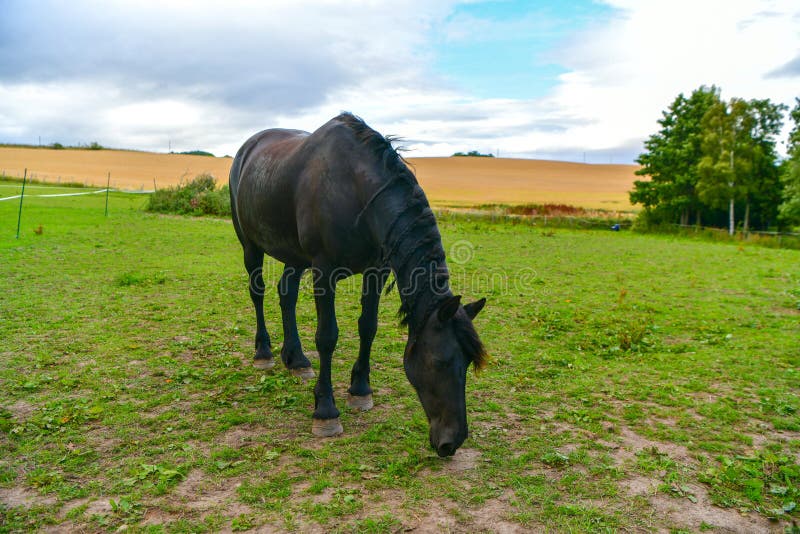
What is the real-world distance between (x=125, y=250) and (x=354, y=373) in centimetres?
1178

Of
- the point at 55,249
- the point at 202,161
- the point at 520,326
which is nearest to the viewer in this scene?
the point at 520,326

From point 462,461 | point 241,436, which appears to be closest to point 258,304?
point 241,436

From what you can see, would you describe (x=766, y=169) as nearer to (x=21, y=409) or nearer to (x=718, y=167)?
(x=718, y=167)

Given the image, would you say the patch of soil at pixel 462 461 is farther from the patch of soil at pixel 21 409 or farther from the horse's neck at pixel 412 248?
the patch of soil at pixel 21 409

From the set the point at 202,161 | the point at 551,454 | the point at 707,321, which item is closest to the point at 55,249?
the point at 551,454

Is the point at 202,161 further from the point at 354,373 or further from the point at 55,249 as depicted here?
the point at 354,373

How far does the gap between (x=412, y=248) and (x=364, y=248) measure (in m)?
0.65

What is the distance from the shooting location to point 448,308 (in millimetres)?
3277

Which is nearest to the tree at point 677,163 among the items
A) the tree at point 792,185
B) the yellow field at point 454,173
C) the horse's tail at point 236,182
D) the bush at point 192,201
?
the tree at point 792,185

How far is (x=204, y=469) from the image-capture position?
356 cm

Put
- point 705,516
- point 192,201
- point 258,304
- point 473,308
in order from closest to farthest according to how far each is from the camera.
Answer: point 705,516 → point 473,308 → point 258,304 → point 192,201

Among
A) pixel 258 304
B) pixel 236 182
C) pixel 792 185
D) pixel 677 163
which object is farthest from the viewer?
pixel 677 163

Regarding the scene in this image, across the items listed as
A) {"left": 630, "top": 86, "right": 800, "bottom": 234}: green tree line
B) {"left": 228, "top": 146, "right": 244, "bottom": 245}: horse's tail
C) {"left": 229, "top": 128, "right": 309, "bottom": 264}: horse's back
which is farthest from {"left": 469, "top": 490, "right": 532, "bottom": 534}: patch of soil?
{"left": 630, "top": 86, "right": 800, "bottom": 234}: green tree line

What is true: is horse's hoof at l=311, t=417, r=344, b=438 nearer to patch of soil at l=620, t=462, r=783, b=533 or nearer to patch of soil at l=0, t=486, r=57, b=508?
patch of soil at l=0, t=486, r=57, b=508
